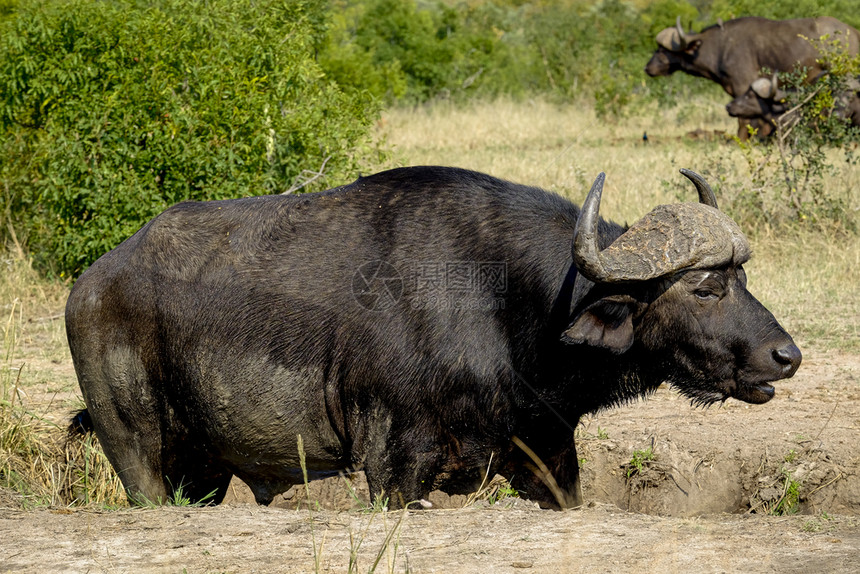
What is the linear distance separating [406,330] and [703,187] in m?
1.64

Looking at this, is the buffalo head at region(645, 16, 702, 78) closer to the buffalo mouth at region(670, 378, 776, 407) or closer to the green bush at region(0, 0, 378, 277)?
the green bush at region(0, 0, 378, 277)

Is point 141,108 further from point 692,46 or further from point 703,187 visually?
point 692,46

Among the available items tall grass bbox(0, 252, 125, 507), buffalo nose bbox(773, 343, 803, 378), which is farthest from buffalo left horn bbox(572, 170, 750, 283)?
tall grass bbox(0, 252, 125, 507)

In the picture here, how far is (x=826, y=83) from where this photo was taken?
412 inches

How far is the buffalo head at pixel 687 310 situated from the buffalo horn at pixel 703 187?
0.81ft

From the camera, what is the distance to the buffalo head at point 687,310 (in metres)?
4.22

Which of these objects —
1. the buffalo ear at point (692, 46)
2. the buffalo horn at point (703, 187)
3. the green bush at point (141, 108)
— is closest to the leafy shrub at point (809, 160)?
the green bush at point (141, 108)

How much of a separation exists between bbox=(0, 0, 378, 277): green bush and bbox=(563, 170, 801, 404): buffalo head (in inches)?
187

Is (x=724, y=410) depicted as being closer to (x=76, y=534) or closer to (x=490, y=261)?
(x=490, y=261)

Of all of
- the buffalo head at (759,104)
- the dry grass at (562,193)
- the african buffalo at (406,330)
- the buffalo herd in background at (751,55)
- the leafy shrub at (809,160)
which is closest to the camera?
the african buffalo at (406,330)

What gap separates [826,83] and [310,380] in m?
8.04

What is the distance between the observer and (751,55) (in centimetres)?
1831

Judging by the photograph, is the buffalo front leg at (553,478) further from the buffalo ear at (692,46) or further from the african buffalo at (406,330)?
the buffalo ear at (692,46)

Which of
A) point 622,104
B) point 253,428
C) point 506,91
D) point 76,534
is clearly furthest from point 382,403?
point 506,91
